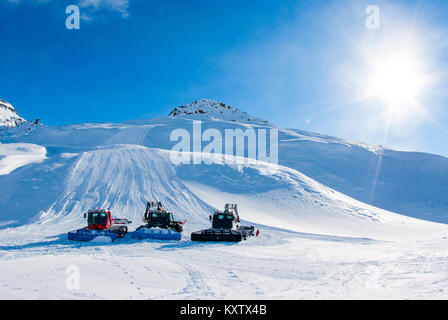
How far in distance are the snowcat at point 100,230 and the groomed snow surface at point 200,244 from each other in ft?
1.84

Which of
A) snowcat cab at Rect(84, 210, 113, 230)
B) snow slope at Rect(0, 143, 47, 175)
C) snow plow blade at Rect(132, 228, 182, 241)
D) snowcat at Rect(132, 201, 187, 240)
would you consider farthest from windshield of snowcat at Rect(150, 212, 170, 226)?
snow slope at Rect(0, 143, 47, 175)

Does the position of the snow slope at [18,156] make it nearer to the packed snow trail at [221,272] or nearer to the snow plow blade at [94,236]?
the snow plow blade at [94,236]

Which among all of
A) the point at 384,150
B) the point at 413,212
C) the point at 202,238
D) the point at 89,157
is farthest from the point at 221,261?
the point at 384,150

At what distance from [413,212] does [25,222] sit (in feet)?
106

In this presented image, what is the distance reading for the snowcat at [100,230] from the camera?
49.5 feet

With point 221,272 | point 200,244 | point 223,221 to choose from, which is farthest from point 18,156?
point 221,272

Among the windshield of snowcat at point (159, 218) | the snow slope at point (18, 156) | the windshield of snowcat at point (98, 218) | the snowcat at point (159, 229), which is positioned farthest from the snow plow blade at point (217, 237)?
the snow slope at point (18, 156)

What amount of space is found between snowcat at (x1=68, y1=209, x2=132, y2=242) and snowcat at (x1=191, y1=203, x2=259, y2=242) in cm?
349

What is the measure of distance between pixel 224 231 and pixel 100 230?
18.5 ft

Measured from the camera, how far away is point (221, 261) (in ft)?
37.2

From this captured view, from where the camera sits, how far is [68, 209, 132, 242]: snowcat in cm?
1508

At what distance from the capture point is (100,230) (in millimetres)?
15633

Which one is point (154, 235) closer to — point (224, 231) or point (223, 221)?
point (224, 231)

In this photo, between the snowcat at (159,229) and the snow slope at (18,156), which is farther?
the snow slope at (18,156)
